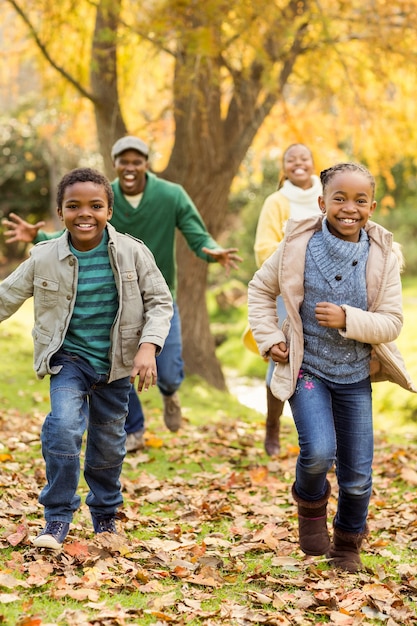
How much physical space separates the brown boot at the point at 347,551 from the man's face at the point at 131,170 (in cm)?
298

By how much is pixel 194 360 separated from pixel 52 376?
20.6 feet

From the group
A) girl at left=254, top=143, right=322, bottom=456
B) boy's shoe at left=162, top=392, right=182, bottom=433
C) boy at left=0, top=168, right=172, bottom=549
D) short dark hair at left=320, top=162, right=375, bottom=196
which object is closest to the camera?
boy at left=0, top=168, right=172, bottom=549

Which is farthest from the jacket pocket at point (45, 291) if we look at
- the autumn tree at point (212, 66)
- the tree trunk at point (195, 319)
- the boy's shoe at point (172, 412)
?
the tree trunk at point (195, 319)

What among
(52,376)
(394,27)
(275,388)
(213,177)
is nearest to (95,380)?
(52,376)

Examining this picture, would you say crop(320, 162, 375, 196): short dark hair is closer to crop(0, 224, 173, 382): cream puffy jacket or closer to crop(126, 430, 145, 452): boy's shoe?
crop(0, 224, 173, 382): cream puffy jacket

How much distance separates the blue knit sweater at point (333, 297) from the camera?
367 cm

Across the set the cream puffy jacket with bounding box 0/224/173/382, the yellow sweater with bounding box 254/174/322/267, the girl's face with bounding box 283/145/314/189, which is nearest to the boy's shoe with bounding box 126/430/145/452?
the yellow sweater with bounding box 254/174/322/267

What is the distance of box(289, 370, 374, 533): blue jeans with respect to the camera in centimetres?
361

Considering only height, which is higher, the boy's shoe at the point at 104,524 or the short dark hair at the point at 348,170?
the short dark hair at the point at 348,170

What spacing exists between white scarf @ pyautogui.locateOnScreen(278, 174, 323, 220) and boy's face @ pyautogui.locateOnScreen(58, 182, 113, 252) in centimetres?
214

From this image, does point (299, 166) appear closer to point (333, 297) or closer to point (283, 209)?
point (283, 209)

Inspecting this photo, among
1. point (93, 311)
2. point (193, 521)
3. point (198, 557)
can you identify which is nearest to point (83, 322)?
point (93, 311)

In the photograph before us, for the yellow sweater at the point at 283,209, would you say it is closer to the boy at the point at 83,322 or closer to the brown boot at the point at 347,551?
the boy at the point at 83,322

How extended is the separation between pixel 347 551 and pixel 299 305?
47.6 inches
